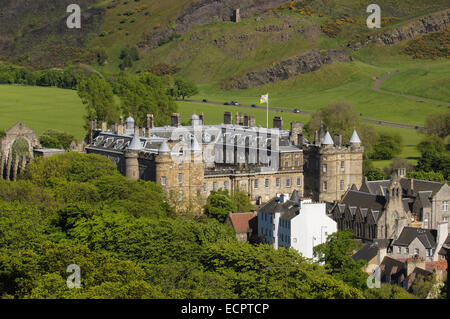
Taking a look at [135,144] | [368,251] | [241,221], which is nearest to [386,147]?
[135,144]

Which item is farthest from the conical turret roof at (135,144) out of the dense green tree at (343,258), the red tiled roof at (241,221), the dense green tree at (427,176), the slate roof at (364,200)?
the dense green tree at (427,176)

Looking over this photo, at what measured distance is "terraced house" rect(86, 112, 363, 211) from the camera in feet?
405

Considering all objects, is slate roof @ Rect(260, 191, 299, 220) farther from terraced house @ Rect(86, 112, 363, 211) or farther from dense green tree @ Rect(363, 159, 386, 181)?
dense green tree @ Rect(363, 159, 386, 181)

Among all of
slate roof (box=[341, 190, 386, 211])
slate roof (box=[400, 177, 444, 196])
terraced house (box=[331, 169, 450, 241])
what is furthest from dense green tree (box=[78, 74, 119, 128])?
slate roof (box=[341, 190, 386, 211])

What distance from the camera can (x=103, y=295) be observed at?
67.5 metres

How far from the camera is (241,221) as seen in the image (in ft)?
377

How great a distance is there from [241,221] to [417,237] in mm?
21425

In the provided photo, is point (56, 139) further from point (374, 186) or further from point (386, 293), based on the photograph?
point (386, 293)

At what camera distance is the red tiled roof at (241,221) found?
114 meters

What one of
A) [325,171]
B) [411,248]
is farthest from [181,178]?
[411,248]
